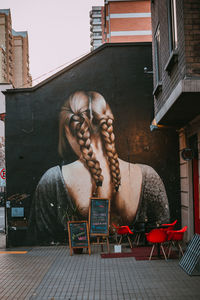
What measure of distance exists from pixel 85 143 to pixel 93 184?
4.94 ft

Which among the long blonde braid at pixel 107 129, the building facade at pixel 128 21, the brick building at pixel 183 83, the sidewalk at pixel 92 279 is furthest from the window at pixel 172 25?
the building facade at pixel 128 21

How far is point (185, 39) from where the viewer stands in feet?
24.5

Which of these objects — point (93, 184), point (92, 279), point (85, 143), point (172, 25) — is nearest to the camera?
point (92, 279)

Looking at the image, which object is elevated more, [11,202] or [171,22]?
[171,22]

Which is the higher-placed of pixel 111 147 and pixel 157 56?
pixel 157 56

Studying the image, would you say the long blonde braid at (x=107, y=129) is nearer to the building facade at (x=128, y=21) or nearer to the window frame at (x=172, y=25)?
the window frame at (x=172, y=25)

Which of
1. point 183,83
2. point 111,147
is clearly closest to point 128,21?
point 111,147

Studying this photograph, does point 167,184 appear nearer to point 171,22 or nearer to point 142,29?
point 171,22

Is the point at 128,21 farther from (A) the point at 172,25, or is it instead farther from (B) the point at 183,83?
(B) the point at 183,83

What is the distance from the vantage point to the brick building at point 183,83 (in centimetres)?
747

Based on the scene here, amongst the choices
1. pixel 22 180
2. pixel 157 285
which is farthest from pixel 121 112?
pixel 157 285

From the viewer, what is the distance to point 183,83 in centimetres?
730

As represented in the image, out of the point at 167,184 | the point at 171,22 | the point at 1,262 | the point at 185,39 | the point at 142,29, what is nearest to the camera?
the point at 185,39

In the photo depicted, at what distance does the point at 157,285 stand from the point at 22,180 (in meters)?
7.09
